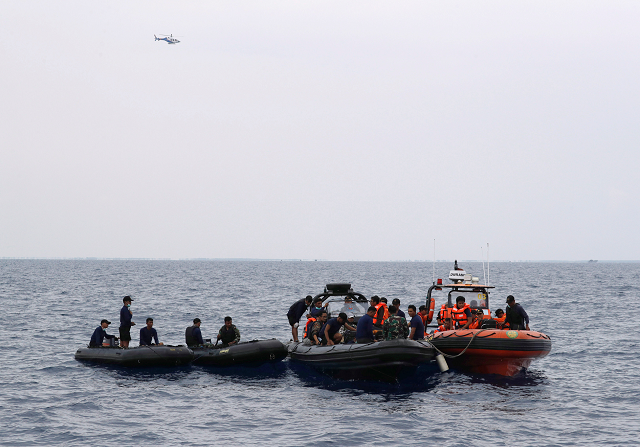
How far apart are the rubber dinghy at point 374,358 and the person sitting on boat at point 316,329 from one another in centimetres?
78

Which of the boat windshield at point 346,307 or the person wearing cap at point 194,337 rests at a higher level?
the boat windshield at point 346,307

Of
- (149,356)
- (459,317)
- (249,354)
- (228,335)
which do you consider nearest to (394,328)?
(459,317)

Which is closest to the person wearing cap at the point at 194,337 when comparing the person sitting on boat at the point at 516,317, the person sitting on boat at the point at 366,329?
the person sitting on boat at the point at 366,329

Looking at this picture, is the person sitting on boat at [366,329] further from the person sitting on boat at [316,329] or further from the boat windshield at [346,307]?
the boat windshield at [346,307]

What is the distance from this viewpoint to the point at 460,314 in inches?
712

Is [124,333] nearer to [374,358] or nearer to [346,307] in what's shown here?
[346,307]

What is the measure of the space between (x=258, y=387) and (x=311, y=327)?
2533 millimetres

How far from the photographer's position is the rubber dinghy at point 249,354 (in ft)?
57.9

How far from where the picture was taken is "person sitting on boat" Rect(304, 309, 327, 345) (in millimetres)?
17531

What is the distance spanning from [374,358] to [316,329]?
274 cm

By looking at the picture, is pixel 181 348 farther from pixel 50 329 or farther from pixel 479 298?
pixel 50 329

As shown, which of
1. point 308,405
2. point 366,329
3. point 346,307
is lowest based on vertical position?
point 308,405

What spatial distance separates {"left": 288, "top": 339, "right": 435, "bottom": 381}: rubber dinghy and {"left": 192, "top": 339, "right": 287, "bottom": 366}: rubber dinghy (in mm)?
1333

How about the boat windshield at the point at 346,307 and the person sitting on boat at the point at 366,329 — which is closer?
the person sitting on boat at the point at 366,329
